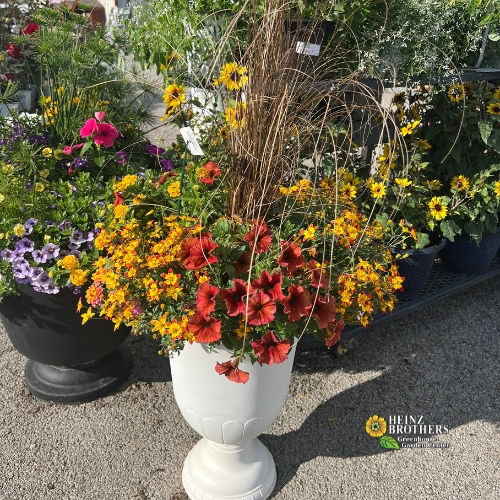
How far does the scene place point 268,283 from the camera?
1.40m

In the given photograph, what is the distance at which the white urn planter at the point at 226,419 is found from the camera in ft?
5.18

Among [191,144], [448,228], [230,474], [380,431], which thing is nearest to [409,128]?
[448,228]

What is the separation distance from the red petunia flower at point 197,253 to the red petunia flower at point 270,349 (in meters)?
0.24

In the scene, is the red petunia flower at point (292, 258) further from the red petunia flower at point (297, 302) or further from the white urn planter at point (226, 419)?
the white urn planter at point (226, 419)

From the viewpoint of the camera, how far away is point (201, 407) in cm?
165

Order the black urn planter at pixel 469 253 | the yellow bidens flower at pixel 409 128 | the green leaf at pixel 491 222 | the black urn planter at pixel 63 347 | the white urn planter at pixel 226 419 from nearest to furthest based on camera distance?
the white urn planter at pixel 226 419
the black urn planter at pixel 63 347
the yellow bidens flower at pixel 409 128
the green leaf at pixel 491 222
the black urn planter at pixel 469 253

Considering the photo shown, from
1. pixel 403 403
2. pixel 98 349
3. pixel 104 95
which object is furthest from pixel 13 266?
pixel 403 403

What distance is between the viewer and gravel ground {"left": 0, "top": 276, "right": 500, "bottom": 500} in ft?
6.30

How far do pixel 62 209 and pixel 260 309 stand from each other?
92 centimetres

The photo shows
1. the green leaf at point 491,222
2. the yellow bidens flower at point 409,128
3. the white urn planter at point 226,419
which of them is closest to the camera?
the white urn planter at point 226,419

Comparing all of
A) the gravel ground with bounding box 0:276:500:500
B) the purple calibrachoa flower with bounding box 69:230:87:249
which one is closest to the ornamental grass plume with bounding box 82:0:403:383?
the purple calibrachoa flower with bounding box 69:230:87:249

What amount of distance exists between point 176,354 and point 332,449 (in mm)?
802

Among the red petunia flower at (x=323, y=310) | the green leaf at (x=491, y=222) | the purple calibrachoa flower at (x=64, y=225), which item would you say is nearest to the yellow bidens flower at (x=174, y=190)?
the purple calibrachoa flower at (x=64, y=225)

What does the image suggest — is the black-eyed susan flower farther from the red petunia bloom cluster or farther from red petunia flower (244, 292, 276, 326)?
red petunia flower (244, 292, 276, 326)
